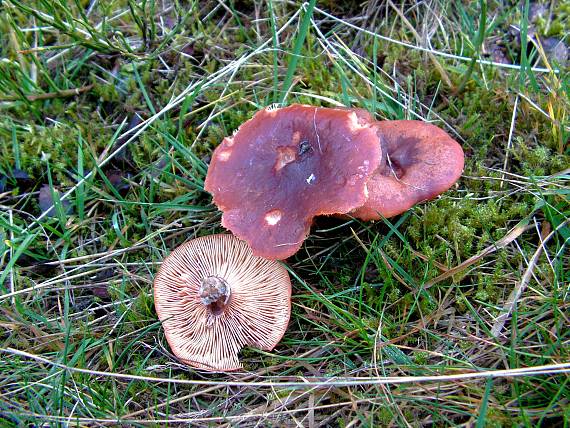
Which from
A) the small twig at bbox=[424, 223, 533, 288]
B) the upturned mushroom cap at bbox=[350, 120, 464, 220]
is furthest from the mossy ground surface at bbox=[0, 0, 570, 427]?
the upturned mushroom cap at bbox=[350, 120, 464, 220]

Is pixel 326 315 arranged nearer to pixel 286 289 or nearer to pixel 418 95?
pixel 286 289

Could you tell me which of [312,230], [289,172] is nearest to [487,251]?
[312,230]

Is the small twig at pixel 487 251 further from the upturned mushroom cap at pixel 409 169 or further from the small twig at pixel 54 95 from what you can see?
the small twig at pixel 54 95

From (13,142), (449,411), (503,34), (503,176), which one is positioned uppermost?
(503,34)

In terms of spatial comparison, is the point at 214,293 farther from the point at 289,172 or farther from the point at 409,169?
→ the point at 409,169

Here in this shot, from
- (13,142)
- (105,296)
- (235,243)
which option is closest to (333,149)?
(235,243)

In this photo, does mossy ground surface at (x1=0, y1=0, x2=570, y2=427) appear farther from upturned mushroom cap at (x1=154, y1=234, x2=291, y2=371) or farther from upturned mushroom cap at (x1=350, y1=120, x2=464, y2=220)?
upturned mushroom cap at (x1=350, y1=120, x2=464, y2=220)

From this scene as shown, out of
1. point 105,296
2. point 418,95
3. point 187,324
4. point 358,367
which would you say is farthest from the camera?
point 418,95
